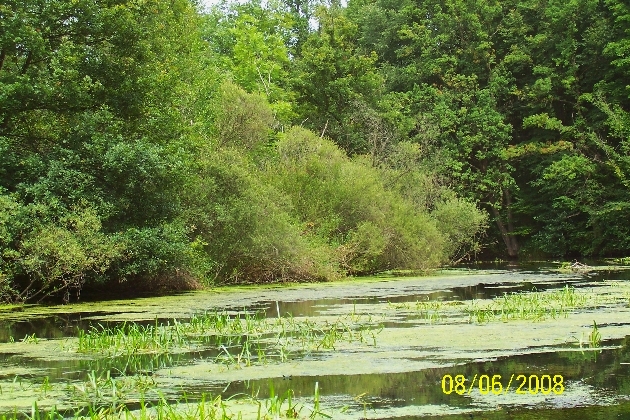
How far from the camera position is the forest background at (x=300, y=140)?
18641 mm

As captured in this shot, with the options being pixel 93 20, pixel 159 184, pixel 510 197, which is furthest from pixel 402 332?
pixel 510 197

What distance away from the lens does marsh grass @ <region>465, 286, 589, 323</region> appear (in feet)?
36.4

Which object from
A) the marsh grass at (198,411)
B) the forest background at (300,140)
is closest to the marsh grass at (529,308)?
the marsh grass at (198,411)

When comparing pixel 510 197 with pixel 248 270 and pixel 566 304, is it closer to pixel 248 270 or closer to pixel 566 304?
pixel 248 270

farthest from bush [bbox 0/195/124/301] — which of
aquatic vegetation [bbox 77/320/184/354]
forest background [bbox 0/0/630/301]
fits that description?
aquatic vegetation [bbox 77/320/184/354]

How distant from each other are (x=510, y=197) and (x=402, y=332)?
3433 cm

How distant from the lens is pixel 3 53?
19766 millimetres

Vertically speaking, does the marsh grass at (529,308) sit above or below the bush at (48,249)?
below

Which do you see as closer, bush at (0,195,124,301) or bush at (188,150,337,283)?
bush at (0,195,124,301)

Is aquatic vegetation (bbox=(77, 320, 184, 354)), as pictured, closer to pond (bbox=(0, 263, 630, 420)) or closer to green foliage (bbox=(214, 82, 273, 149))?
pond (bbox=(0, 263, 630, 420))
